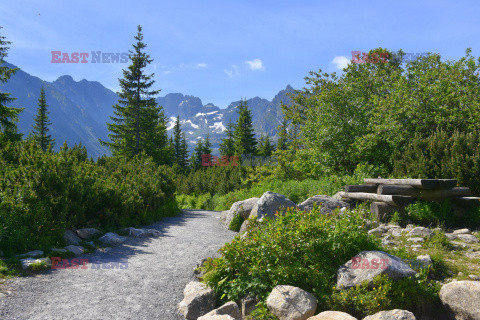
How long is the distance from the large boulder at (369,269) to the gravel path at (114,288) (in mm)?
2680

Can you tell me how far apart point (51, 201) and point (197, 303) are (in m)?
5.02

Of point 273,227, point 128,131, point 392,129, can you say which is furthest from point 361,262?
point 128,131

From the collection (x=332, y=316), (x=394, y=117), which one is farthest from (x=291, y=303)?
(x=394, y=117)

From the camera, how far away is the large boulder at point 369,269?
14.3 feet

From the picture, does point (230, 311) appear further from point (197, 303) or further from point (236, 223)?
point (236, 223)

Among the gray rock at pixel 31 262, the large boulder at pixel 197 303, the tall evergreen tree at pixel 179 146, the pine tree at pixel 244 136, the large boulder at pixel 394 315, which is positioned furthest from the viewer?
the tall evergreen tree at pixel 179 146

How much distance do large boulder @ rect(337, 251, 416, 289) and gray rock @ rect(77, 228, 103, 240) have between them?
7.04 metres

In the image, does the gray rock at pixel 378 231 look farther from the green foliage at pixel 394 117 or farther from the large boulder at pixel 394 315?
the green foliage at pixel 394 117

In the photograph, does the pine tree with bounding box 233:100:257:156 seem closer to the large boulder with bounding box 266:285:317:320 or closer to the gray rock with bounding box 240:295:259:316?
the gray rock with bounding box 240:295:259:316

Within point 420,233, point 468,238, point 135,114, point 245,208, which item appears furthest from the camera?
point 135,114

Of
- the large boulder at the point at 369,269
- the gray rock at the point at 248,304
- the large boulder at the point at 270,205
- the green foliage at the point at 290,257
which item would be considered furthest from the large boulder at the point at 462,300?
the large boulder at the point at 270,205

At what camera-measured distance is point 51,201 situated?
290 inches

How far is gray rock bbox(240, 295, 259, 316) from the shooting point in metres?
4.53

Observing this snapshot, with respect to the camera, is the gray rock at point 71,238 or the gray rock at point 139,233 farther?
the gray rock at point 139,233
